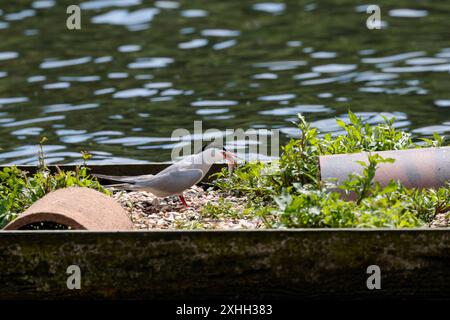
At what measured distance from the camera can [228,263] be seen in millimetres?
6484

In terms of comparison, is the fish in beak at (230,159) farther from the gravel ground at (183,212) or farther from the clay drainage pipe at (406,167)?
the clay drainage pipe at (406,167)

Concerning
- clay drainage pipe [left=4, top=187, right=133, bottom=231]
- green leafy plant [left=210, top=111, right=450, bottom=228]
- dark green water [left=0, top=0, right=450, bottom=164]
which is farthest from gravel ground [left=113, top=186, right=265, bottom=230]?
dark green water [left=0, top=0, right=450, bottom=164]

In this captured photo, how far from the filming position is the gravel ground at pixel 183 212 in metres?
7.70

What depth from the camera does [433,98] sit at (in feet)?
44.3

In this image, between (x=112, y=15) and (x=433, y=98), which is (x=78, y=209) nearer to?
(x=433, y=98)

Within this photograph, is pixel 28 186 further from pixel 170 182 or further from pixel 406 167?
pixel 406 167

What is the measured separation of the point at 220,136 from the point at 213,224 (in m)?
4.53

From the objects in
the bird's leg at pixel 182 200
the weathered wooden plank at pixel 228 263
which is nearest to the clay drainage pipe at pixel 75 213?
the weathered wooden plank at pixel 228 263

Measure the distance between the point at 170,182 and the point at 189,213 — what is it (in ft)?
1.00

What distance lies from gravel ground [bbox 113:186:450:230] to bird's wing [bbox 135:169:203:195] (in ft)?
0.72

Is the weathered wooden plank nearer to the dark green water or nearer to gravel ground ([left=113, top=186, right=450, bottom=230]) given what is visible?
gravel ground ([left=113, top=186, right=450, bottom=230])

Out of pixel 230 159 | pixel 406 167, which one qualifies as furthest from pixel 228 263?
pixel 230 159

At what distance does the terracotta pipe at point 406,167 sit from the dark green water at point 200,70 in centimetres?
430
